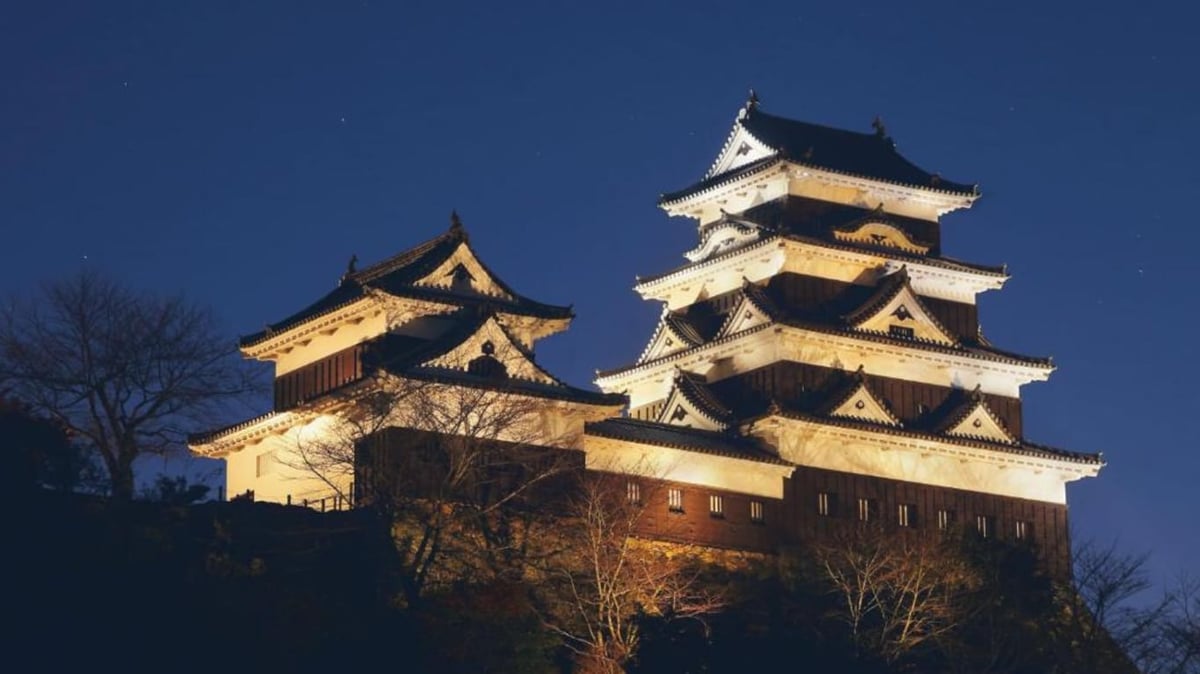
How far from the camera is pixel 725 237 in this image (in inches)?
2430

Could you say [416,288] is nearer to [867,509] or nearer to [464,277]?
[464,277]

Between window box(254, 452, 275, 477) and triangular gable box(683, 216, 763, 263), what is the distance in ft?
44.9

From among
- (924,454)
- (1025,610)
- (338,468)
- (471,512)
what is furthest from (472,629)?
(924,454)

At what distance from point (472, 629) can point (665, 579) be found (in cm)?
653

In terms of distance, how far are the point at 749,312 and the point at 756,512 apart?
20.0 ft

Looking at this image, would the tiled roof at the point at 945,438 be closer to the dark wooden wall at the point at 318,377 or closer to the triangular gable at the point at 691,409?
the triangular gable at the point at 691,409

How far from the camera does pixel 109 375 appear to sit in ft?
160

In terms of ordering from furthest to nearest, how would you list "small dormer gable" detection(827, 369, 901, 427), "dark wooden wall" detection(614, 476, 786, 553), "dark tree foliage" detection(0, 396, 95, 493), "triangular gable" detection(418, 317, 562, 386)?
"small dormer gable" detection(827, 369, 901, 427) → "dark wooden wall" detection(614, 476, 786, 553) → "triangular gable" detection(418, 317, 562, 386) → "dark tree foliage" detection(0, 396, 95, 493)

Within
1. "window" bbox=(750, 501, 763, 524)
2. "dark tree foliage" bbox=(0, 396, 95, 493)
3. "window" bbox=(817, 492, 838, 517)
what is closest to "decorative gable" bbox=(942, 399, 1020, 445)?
"window" bbox=(817, 492, 838, 517)

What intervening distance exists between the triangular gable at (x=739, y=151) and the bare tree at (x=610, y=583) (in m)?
13.0

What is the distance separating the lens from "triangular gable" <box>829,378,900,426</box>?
186ft

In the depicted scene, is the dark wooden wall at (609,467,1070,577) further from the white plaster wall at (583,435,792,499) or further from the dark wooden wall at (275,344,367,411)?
the dark wooden wall at (275,344,367,411)

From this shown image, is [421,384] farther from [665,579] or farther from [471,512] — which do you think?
[665,579]

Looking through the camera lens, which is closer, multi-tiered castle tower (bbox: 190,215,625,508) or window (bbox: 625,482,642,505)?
multi-tiered castle tower (bbox: 190,215,625,508)
